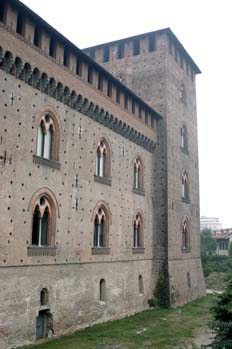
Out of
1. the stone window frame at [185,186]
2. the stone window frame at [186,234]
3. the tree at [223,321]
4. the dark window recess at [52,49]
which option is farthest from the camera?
the stone window frame at [185,186]

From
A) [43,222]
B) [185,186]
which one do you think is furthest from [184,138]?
[43,222]

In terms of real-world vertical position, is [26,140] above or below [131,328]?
above

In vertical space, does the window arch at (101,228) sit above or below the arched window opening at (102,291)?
above

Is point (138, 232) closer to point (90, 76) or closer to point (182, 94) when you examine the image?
point (90, 76)

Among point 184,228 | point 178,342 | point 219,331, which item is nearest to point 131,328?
point 178,342

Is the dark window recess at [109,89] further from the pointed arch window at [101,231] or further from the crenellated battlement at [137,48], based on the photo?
the crenellated battlement at [137,48]

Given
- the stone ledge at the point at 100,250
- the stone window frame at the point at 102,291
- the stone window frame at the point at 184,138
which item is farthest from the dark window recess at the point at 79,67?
the stone window frame at the point at 184,138

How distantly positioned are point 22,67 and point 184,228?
14355 mm

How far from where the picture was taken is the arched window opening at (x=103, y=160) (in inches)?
621

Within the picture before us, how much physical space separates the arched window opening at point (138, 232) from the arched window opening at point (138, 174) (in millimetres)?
1478

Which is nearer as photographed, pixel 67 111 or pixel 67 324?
pixel 67 324

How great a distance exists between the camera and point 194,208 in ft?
80.0

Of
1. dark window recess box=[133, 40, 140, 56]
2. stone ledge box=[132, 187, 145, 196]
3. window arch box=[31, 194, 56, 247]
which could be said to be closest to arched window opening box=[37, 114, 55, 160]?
window arch box=[31, 194, 56, 247]

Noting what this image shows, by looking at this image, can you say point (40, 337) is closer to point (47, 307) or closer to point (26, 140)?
point (47, 307)
